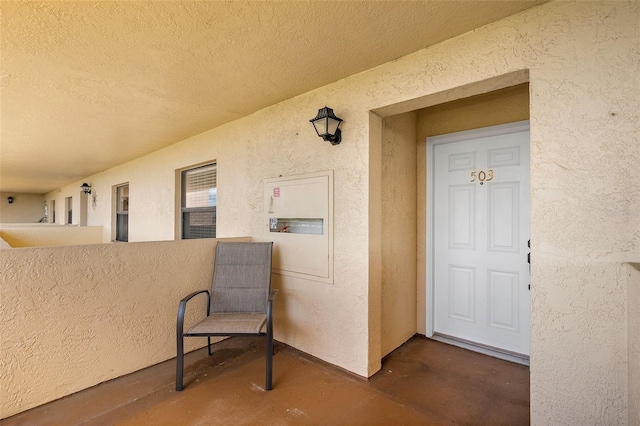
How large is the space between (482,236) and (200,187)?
140 inches

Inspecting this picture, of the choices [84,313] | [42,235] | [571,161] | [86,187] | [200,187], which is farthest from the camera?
[86,187]

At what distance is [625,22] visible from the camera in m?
1.36

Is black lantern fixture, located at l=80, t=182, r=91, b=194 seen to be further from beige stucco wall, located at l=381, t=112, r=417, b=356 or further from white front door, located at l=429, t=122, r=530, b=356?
white front door, located at l=429, t=122, r=530, b=356

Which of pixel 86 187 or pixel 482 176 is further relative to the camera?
pixel 86 187

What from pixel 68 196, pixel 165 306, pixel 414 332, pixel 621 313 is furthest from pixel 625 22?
pixel 68 196

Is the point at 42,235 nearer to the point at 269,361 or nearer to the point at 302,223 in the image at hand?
the point at 302,223

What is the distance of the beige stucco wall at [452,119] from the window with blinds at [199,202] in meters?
2.48

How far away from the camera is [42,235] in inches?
183

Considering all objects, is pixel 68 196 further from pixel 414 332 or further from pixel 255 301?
pixel 414 332

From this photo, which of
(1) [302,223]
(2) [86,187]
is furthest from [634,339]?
(2) [86,187]

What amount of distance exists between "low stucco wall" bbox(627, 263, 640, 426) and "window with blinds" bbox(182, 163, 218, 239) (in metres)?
3.62

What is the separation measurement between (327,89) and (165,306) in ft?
7.55

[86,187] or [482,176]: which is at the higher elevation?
[86,187]

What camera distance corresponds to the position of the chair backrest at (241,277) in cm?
251
